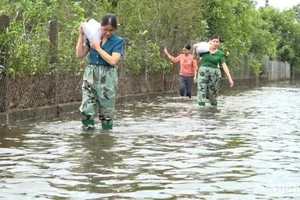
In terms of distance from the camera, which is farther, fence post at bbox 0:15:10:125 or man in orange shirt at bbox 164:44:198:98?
man in orange shirt at bbox 164:44:198:98

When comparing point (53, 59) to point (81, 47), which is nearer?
point (81, 47)

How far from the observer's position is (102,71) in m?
11.0

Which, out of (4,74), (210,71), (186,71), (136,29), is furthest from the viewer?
(136,29)

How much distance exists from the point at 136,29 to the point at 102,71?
12189 mm

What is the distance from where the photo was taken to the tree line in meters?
14.3

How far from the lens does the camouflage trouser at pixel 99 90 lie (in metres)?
11.0

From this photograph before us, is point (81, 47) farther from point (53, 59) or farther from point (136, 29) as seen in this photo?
point (136, 29)

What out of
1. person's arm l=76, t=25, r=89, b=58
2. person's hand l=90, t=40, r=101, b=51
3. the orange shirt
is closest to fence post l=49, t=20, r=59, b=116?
person's arm l=76, t=25, r=89, b=58

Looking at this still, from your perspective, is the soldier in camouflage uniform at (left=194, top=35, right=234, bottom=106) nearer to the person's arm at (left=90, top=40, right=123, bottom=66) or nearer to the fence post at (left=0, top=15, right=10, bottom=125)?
the fence post at (left=0, top=15, right=10, bottom=125)

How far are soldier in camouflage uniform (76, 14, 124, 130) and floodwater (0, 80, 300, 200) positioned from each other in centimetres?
34

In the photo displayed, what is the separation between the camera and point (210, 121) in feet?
44.3

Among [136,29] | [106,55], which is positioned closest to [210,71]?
[136,29]

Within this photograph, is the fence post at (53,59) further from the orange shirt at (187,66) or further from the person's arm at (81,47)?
the orange shirt at (187,66)

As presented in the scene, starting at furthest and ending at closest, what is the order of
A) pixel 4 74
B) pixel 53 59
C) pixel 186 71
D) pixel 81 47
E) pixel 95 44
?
pixel 186 71 < pixel 53 59 < pixel 4 74 < pixel 81 47 < pixel 95 44
